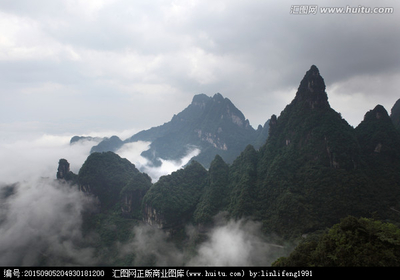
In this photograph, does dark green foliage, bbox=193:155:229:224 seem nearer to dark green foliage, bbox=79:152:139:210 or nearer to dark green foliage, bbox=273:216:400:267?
dark green foliage, bbox=79:152:139:210

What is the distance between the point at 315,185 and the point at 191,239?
28244 millimetres

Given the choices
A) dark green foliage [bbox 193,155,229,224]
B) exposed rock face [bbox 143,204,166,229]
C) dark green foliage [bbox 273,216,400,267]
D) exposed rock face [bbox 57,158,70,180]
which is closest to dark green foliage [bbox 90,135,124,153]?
exposed rock face [bbox 57,158,70,180]

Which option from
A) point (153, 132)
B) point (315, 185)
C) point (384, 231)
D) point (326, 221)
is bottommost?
point (326, 221)

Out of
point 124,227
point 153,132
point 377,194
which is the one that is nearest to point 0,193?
point 124,227

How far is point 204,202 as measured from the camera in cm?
5316

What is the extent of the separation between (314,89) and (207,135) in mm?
89201

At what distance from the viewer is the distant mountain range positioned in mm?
126562

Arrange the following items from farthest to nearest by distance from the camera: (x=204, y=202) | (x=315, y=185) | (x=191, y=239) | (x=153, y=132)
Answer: (x=153, y=132), (x=204, y=202), (x=191, y=239), (x=315, y=185)

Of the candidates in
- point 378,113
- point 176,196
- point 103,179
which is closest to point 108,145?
point 103,179

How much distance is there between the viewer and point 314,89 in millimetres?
52000

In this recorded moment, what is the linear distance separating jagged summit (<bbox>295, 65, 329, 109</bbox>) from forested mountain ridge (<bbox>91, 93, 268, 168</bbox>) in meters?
60.5

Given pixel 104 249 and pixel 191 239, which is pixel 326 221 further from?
pixel 104 249

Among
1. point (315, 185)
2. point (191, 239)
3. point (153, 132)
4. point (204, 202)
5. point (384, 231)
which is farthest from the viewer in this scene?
point (153, 132)

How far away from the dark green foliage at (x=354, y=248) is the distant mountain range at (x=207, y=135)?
9191 centimetres
